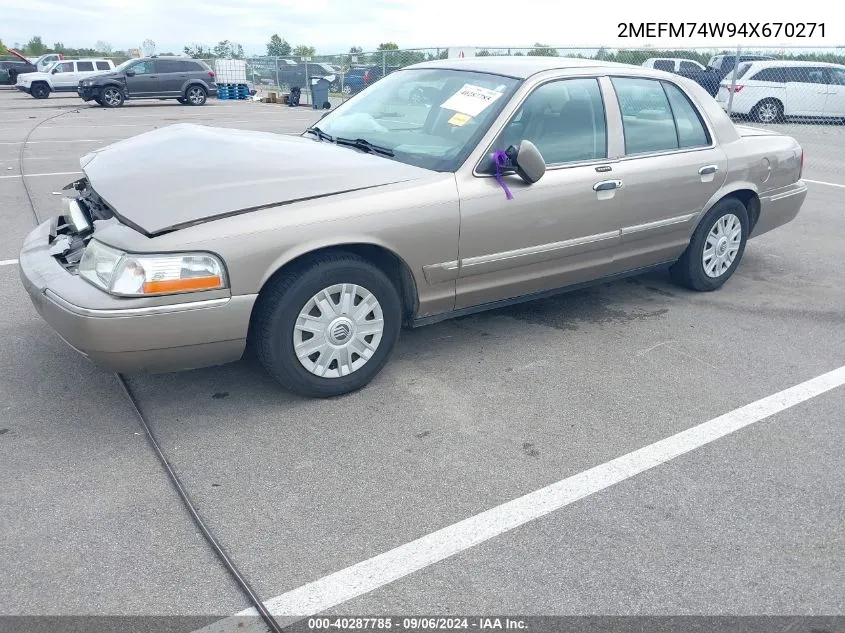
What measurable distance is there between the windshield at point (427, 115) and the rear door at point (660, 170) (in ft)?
2.99

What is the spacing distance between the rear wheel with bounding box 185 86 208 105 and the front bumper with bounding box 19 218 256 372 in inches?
909

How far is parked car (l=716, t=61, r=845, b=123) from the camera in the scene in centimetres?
1684

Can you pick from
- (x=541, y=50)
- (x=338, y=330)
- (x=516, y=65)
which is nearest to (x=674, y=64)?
(x=541, y=50)

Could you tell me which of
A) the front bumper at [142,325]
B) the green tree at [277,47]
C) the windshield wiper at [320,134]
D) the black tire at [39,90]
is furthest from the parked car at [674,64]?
the green tree at [277,47]

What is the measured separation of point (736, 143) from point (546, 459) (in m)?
3.18

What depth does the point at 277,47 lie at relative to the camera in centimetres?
6444

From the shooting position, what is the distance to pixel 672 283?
18.7 feet

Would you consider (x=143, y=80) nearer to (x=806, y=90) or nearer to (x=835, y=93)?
(x=806, y=90)

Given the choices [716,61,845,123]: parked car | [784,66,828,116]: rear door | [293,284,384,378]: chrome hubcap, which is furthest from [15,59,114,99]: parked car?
[293,284,384,378]: chrome hubcap

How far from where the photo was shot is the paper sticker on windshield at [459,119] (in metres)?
4.12

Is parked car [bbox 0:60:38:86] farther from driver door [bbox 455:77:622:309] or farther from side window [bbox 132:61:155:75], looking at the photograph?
driver door [bbox 455:77:622:309]

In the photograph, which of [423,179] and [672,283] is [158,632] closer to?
[423,179]

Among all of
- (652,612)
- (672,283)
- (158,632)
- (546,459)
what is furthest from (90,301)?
(672,283)

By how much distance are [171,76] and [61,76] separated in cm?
572
